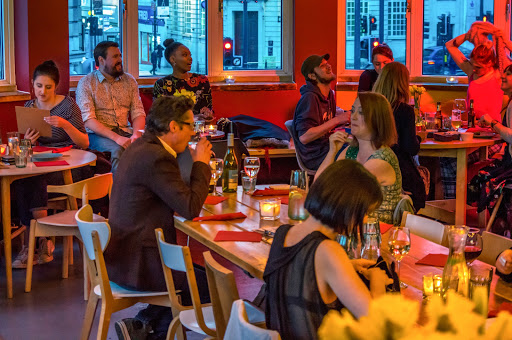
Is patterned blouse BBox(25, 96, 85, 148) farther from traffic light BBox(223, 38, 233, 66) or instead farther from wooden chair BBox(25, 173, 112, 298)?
traffic light BBox(223, 38, 233, 66)

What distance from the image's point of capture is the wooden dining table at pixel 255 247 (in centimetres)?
244

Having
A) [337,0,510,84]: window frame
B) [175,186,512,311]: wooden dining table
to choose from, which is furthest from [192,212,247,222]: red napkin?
[337,0,510,84]: window frame

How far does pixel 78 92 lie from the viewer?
6.48 metres

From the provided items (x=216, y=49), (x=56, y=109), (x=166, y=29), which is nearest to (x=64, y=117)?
(x=56, y=109)

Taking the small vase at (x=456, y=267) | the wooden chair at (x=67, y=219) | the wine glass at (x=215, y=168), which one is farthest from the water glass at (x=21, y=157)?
the small vase at (x=456, y=267)

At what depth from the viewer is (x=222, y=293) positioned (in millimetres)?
2434

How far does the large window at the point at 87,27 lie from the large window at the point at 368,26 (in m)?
2.55

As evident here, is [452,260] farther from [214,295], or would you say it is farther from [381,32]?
[381,32]

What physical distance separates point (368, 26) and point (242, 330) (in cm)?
678

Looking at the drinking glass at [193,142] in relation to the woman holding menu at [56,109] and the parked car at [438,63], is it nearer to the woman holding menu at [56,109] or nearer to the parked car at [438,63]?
the woman holding menu at [56,109]

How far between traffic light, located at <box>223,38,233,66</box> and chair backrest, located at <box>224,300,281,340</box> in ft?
19.7

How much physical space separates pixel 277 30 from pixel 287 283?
601 centimetres

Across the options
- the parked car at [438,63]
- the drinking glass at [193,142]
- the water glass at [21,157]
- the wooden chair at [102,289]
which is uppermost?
the parked car at [438,63]

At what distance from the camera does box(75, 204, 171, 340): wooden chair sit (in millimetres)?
3057
